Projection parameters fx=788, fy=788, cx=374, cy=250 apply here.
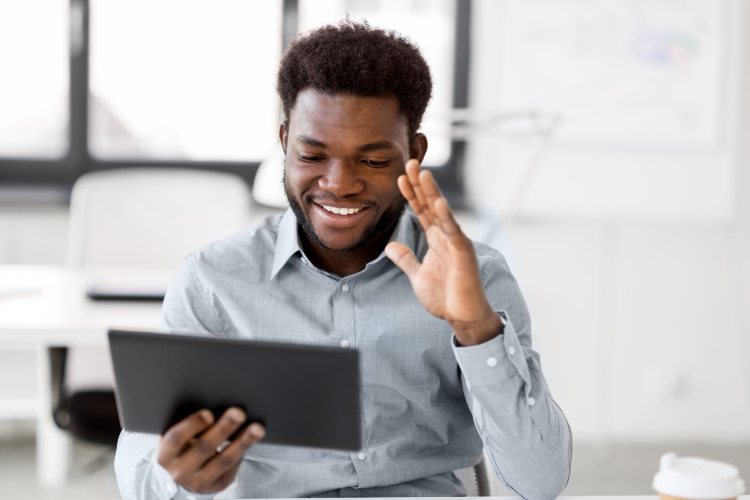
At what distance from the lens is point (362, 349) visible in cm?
108

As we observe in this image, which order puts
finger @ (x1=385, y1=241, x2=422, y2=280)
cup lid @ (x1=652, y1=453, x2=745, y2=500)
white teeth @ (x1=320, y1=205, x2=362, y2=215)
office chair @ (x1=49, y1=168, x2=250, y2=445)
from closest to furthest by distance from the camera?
cup lid @ (x1=652, y1=453, x2=745, y2=500) < finger @ (x1=385, y1=241, x2=422, y2=280) < white teeth @ (x1=320, y1=205, x2=362, y2=215) < office chair @ (x1=49, y1=168, x2=250, y2=445)

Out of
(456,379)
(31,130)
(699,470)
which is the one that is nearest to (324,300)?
(456,379)

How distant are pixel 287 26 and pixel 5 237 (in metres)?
1.28

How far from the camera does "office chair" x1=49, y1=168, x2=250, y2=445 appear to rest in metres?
2.31

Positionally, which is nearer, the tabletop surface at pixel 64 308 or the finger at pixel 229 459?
the finger at pixel 229 459

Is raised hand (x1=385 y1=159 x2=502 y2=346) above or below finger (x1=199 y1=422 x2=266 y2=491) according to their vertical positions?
above

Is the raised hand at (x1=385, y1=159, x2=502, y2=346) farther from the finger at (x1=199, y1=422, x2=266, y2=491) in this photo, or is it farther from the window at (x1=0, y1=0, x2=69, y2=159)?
the window at (x1=0, y1=0, x2=69, y2=159)

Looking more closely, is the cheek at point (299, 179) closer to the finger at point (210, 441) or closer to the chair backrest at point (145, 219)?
the finger at point (210, 441)

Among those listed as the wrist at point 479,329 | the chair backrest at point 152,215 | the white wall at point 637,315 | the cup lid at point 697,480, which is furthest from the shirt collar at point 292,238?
the white wall at point 637,315

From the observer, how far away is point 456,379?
1.11m

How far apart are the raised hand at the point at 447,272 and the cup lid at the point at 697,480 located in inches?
10.0

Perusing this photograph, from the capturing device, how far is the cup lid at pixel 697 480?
2.29 feet

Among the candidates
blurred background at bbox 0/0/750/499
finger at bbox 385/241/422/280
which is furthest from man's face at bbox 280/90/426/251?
blurred background at bbox 0/0/750/499

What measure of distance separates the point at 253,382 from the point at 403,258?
25cm
